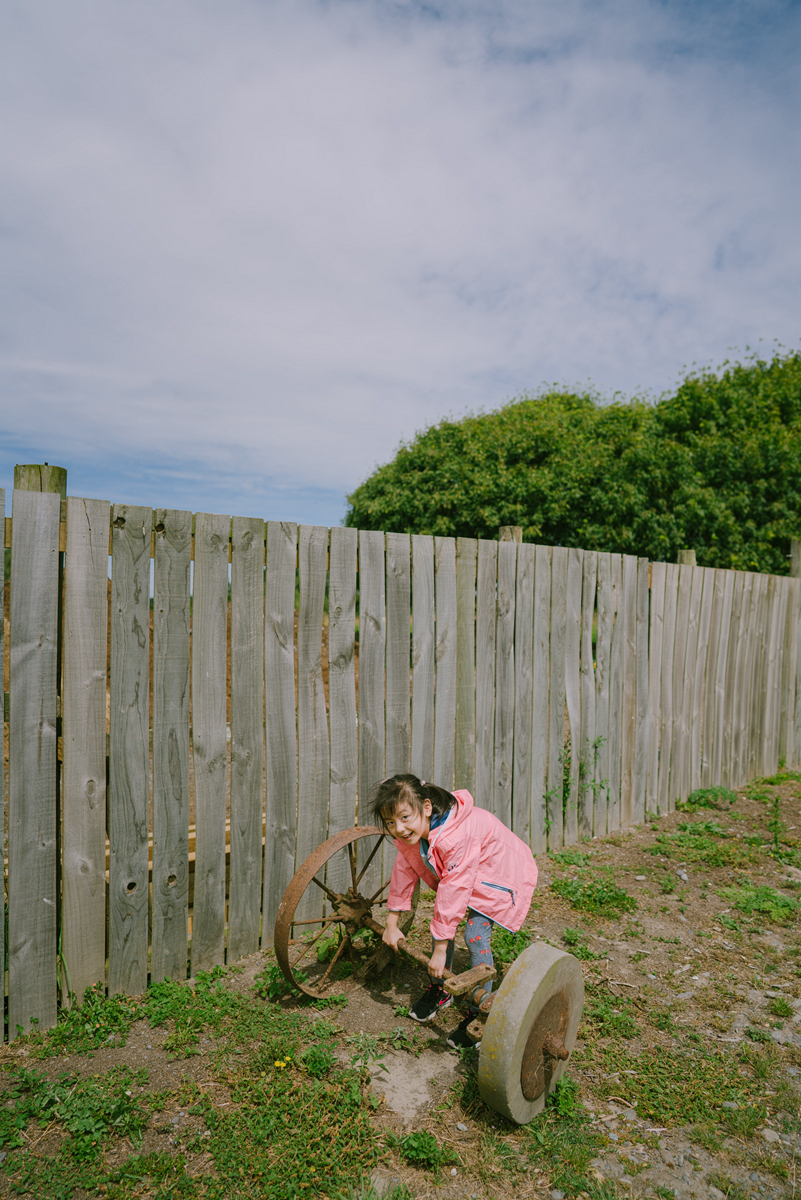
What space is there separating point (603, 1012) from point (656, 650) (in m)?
3.36

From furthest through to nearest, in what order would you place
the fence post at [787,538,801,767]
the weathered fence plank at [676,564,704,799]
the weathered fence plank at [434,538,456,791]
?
the fence post at [787,538,801,767] → the weathered fence plank at [676,564,704,799] → the weathered fence plank at [434,538,456,791]

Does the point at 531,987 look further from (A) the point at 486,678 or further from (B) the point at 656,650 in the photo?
(B) the point at 656,650

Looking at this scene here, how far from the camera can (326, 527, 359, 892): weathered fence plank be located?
358 centimetres

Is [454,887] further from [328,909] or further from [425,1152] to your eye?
[328,909]

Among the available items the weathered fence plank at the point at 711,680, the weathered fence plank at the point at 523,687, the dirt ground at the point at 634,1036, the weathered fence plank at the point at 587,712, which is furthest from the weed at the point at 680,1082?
the weathered fence plank at the point at 711,680

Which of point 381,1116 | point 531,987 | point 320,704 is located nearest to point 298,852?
point 320,704

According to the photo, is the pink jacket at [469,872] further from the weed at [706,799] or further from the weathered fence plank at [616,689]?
the weed at [706,799]

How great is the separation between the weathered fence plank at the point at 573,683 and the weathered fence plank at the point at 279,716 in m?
2.35

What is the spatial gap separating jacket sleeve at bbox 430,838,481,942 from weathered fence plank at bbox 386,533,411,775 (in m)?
1.07

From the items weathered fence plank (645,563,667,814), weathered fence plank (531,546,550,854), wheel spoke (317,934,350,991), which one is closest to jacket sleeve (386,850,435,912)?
wheel spoke (317,934,350,991)

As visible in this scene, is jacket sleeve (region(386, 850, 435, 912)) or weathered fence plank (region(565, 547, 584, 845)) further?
weathered fence plank (region(565, 547, 584, 845))

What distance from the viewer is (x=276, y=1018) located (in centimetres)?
282

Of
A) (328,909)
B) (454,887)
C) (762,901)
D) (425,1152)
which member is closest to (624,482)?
(762,901)

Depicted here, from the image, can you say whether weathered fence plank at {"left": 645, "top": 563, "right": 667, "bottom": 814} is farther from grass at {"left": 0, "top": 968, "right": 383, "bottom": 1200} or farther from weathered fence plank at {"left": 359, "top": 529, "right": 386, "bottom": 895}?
grass at {"left": 0, "top": 968, "right": 383, "bottom": 1200}
